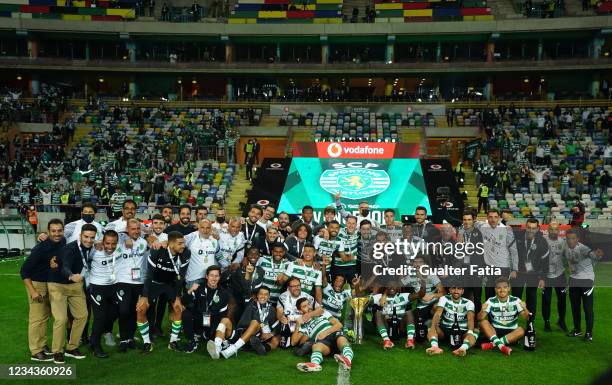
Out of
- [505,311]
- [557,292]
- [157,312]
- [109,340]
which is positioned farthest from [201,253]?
[557,292]

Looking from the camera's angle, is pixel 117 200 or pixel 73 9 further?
pixel 73 9

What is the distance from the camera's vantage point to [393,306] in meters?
10.7

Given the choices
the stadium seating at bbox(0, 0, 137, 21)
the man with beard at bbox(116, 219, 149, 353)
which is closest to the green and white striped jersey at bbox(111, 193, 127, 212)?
the man with beard at bbox(116, 219, 149, 353)

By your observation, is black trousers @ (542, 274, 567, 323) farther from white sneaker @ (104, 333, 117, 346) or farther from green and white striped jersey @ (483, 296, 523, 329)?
white sneaker @ (104, 333, 117, 346)

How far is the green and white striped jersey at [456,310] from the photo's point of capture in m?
10.3

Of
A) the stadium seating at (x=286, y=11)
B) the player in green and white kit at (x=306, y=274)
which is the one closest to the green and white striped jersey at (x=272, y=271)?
the player in green and white kit at (x=306, y=274)

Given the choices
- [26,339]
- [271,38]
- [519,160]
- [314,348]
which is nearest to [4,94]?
[271,38]

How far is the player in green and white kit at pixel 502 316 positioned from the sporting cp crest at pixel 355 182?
44.3 ft

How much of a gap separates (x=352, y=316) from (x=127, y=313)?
383cm

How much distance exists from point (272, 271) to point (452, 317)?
3.12m

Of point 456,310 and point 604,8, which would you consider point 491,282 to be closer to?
point 456,310

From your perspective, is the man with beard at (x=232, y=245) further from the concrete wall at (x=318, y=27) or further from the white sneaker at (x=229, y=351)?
the concrete wall at (x=318, y=27)

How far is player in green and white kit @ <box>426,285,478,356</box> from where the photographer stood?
33.5ft

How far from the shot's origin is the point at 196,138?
31234 mm
